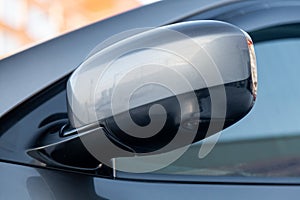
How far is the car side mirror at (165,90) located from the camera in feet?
2.55

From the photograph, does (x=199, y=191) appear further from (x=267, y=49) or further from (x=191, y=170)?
(x=267, y=49)

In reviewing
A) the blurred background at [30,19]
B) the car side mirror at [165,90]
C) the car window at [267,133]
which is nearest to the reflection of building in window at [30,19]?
the blurred background at [30,19]

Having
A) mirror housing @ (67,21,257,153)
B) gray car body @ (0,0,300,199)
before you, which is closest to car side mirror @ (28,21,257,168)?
mirror housing @ (67,21,257,153)

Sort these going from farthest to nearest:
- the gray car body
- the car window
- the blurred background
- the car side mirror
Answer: the blurred background, the car window, the gray car body, the car side mirror

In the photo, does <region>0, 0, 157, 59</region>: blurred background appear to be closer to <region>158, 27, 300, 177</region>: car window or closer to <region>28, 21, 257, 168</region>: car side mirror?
<region>158, 27, 300, 177</region>: car window

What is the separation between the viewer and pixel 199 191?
0.97 meters

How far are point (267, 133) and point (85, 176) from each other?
423 millimetres

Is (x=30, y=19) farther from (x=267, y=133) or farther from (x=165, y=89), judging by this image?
(x=165, y=89)

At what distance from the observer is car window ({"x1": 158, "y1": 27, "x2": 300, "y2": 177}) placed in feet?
3.39

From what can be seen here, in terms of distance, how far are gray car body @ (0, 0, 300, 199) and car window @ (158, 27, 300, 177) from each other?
33 millimetres

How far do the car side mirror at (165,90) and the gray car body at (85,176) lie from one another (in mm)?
130

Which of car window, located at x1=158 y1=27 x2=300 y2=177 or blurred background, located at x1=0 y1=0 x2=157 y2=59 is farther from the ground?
blurred background, located at x1=0 y1=0 x2=157 y2=59

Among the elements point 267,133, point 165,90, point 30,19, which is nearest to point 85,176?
point 165,90

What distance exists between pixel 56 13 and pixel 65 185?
2037mm
